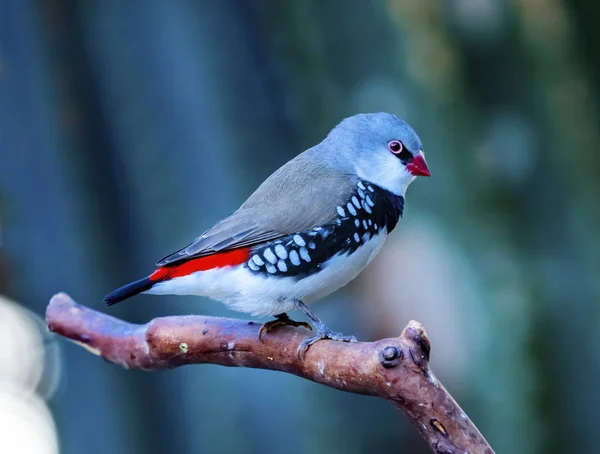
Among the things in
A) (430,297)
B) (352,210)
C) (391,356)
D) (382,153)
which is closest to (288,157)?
(430,297)

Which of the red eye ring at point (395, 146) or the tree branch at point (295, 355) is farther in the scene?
the red eye ring at point (395, 146)

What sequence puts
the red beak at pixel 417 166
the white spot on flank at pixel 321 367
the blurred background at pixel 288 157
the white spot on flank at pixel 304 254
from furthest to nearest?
the blurred background at pixel 288 157, the red beak at pixel 417 166, the white spot on flank at pixel 304 254, the white spot on flank at pixel 321 367

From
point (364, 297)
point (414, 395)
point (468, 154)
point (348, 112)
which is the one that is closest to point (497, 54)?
point (468, 154)

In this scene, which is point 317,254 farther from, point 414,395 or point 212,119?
point 212,119

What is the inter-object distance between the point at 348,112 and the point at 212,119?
2.86 feet

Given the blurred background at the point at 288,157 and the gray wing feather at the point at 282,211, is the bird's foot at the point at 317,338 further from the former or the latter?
the blurred background at the point at 288,157

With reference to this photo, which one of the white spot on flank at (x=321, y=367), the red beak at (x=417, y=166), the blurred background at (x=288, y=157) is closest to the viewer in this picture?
the white spot on flank at (x=321, y=367)

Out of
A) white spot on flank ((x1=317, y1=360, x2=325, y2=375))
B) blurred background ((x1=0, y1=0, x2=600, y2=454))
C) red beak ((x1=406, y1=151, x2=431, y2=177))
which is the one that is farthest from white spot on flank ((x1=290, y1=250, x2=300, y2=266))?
blurred background ((x1=0, y1=0, x2=600, y2=454))

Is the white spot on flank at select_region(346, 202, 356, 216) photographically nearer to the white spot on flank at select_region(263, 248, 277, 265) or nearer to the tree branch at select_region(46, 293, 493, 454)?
the white spot on flank at select_region(263, 248, 277, 265)

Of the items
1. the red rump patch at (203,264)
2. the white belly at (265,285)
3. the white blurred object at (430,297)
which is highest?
the red rump patch at (203,264)

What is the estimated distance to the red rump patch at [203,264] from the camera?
2289 mm

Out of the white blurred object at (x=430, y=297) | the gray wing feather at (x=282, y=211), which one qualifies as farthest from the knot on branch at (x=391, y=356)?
the white blurred object at (x=430, y=297)

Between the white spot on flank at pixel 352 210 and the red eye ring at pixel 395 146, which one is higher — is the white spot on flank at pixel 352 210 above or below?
below

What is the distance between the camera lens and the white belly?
89.6 inches
